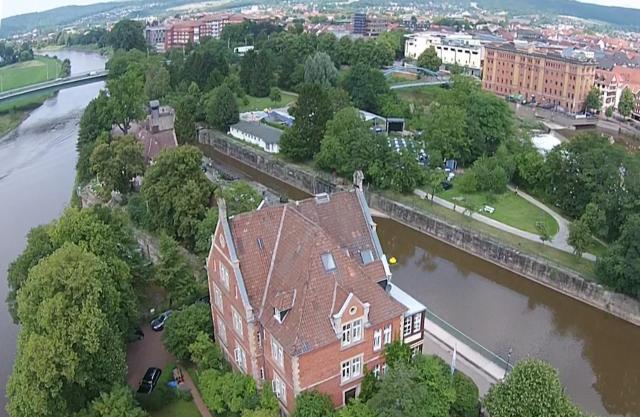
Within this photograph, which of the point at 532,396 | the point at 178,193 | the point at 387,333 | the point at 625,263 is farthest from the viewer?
the point at 178,193

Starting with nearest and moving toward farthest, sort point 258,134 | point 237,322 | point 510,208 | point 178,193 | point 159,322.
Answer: point 237,322 → point 159,322 → point 178,193 → point 510,208 → point 258,134

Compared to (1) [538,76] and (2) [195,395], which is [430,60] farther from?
(2) [195,395]

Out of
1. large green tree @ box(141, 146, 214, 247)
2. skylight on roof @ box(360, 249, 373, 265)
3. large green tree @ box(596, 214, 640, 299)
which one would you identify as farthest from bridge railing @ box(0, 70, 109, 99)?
large green tree @ box(596, 214, 640, 299)

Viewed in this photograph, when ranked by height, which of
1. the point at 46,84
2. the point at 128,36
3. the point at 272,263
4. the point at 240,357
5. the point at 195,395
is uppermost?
the point at 128,36

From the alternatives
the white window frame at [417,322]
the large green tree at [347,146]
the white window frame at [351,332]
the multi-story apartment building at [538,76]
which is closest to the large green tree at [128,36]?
the multi-story apartment building at [538,76]

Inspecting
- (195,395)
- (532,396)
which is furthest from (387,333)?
(195,395)

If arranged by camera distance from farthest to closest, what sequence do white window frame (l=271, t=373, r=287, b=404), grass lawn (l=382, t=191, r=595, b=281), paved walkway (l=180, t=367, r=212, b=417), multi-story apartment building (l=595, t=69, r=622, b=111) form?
multi-story apartment building (l=595, t=69, r=622, b=111), grass lawn (l=382, t=191, r=595, b=281), paved walkway (l=180, t=367, r=212, b=417), white window frame (l=271, t=373, r=287, b=404)

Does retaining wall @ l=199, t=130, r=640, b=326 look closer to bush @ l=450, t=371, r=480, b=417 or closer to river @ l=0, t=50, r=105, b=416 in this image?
bush @ l=450, t=371, r=480, b=417
